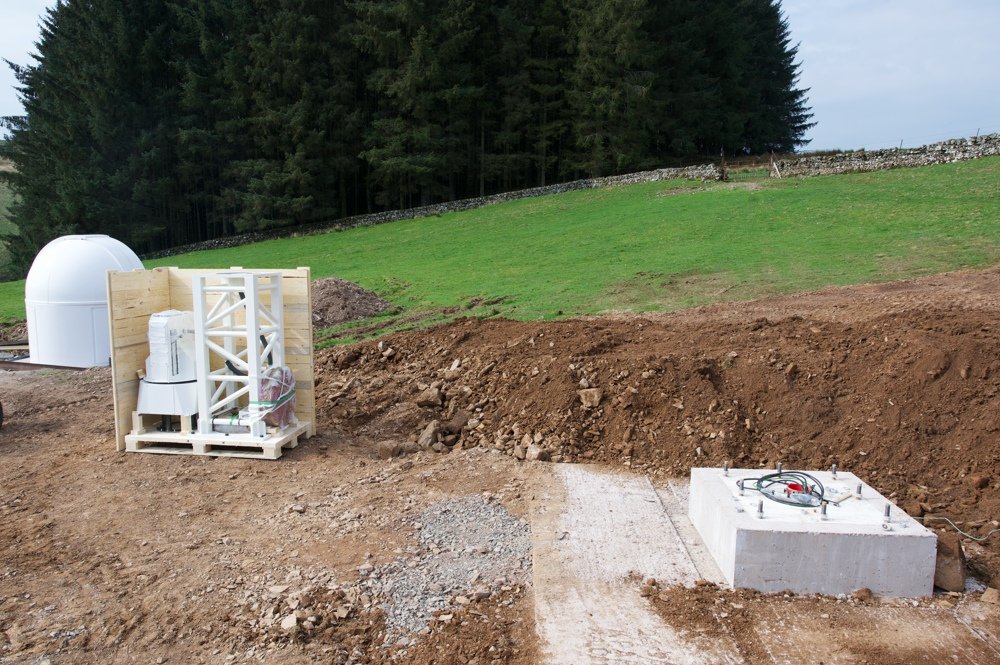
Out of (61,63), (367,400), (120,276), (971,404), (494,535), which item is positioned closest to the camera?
(494,535)

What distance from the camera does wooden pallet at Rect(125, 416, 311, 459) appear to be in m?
7.36

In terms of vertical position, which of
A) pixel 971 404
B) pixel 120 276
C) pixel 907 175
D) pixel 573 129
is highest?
pixel 573 129

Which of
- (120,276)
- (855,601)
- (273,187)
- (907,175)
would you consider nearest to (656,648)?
(855,601)

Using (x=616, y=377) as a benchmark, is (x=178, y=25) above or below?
above

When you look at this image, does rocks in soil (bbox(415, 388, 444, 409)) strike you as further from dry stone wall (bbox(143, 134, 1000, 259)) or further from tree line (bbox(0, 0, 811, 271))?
tree line (bbox(0, 0, 811, 271))

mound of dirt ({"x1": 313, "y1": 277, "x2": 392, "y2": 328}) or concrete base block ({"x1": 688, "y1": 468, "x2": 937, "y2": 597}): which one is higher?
mound of dirt ({"x1": 313, "y1": 277, "x2": 392, "y2": 328})

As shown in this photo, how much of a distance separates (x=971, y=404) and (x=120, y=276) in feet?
28.9

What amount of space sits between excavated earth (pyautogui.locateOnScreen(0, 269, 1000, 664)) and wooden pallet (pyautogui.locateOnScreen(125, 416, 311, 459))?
0.17 meters

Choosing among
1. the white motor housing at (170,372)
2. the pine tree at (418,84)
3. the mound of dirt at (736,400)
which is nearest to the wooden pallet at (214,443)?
the white motor housing at (170,372)

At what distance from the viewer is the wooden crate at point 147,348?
24.8 feet

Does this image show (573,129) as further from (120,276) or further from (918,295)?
(120,276)

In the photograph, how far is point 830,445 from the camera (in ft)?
22.4

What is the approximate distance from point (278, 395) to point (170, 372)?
1.26 m

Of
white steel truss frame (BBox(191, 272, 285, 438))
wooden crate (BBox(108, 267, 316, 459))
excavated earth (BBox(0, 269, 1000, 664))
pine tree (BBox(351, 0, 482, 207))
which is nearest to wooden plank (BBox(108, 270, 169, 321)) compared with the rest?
wooden crate (BBox(108, 267, 316, 459))
